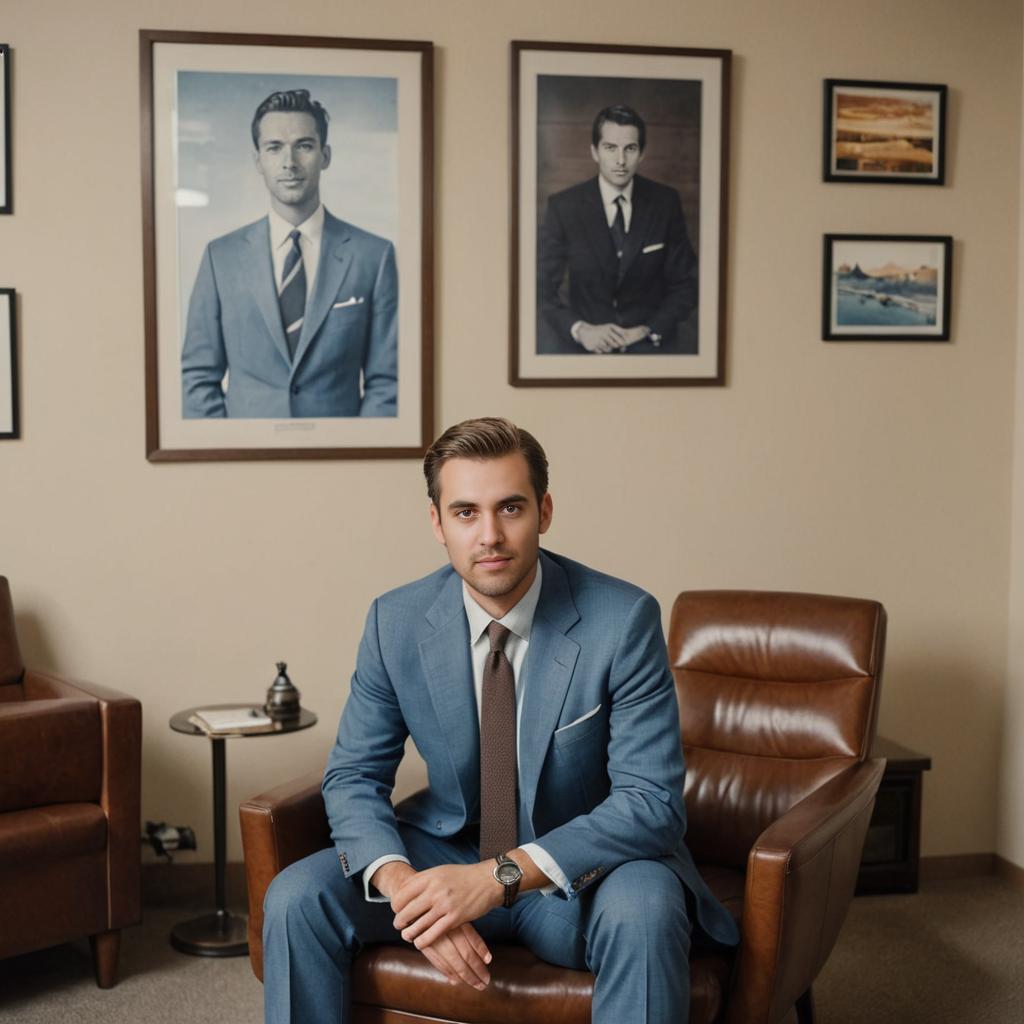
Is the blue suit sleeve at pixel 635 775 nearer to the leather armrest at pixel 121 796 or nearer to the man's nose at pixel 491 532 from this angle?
the man's nose at pixel 491 532

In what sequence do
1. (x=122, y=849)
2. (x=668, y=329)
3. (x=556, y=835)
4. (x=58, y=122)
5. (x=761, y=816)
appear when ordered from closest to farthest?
1. (x=556, y=835)
2. (x=761, y=816)
3. (x=122, y=849)
4. (x=58, y=122)
5. (x=668, y=329)

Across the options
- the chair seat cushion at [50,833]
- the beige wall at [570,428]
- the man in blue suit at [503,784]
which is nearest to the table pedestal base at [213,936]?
the beige wall at [570,428]

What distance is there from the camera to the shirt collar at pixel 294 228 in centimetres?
374

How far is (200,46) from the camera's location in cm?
365

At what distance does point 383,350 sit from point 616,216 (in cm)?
82

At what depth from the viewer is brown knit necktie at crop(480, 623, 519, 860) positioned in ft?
7.80

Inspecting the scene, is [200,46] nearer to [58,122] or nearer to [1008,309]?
[58,122]

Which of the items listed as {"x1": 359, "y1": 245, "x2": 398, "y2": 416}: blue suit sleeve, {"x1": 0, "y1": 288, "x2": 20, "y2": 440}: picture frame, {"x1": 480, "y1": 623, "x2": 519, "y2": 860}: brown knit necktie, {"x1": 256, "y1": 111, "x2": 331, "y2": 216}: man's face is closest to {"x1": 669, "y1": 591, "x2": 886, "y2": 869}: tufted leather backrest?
{"x1": 480, "y1": 623, "x2": 519, "y2": 860}: brown knit necktie

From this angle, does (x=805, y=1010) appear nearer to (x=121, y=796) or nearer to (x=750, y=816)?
(x=750, y=816)

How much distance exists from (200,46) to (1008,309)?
2.60 meters

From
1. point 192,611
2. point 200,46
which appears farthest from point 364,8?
point 192,611

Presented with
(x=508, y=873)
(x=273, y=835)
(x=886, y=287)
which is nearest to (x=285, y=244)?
(x=886, y=287)

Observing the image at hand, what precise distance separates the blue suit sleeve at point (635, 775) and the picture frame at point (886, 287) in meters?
1.91

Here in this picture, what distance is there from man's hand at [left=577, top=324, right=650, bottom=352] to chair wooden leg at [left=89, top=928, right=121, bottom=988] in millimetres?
2106
